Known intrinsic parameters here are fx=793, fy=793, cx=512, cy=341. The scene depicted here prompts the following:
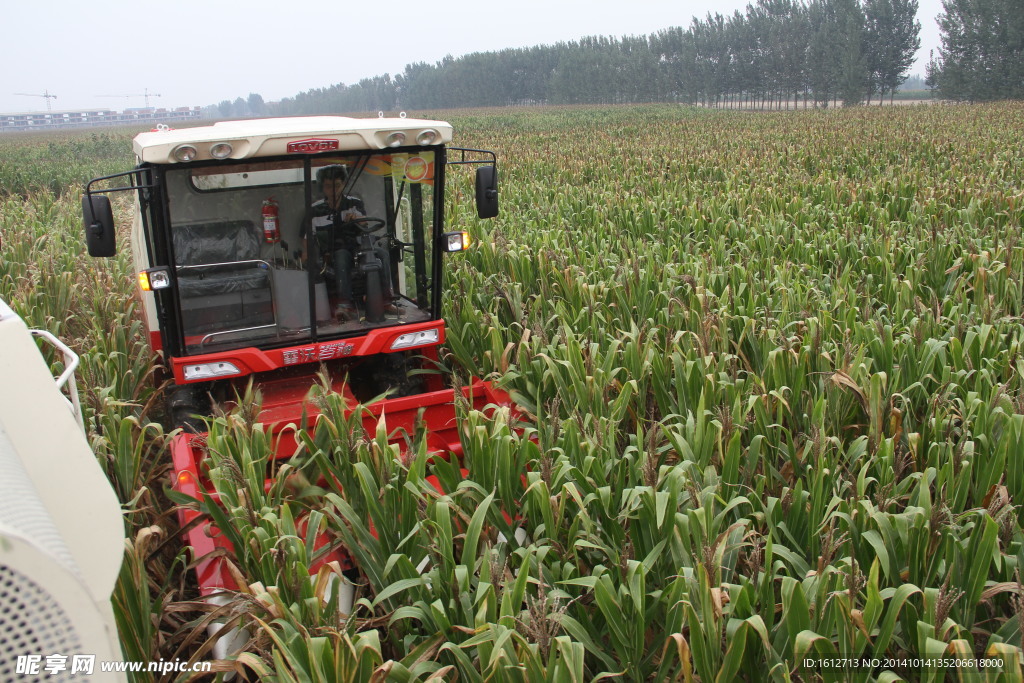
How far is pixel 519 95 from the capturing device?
104688 mm

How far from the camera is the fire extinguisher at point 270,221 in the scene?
179 inches

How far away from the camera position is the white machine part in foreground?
1.18 meters

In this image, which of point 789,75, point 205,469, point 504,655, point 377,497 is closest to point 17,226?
point 205,469

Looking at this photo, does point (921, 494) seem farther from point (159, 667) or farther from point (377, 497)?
point (159, 667)

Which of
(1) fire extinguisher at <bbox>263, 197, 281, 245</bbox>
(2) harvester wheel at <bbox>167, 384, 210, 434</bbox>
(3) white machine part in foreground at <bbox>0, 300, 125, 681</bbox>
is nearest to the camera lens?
(3) white machine part in foreground at <bbox>0, 300, 125, 681</bbox>

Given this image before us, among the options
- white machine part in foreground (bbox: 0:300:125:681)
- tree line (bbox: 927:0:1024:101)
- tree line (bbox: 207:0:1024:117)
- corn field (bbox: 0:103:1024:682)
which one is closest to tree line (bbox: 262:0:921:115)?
tree line (bbox: 207:0:1024:117)

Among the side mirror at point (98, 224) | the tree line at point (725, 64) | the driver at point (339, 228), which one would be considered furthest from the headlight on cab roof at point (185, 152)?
the tree line at point (725, 64)

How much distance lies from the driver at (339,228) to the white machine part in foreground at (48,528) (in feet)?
8.05

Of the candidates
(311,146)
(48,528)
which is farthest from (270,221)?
(48,528)

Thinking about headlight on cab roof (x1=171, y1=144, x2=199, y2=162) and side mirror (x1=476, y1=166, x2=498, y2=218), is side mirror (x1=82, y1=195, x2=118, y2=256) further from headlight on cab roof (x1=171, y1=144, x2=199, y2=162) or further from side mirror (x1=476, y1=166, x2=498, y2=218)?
side mirror (x1=476, y1=166, x2=498, y2=218)

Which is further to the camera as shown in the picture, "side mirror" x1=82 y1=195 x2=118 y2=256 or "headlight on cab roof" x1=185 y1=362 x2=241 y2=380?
"headlight on cab roof" x1=185 y1=362 x2=241 y2=380

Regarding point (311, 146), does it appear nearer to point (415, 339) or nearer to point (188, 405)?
point (415, 339)

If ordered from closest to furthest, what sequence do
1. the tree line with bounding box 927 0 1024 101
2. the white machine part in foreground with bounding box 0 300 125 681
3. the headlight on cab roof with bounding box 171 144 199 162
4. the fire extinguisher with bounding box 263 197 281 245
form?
the white machine part in foreground with bounding box 0 300 125 681 < the headlight on cab roof with bounding box 171 144 199 162 < the fire extinguisher with bounding box 263 197 281 245 < the tree line with bounding box 927 0 1024 101

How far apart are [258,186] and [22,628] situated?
3.63 meters
